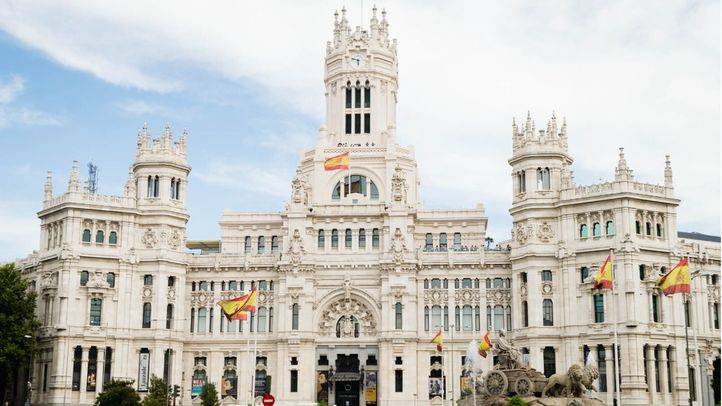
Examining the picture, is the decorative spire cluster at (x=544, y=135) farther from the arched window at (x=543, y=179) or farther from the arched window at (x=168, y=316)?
the arched window at (x=168, y=316)

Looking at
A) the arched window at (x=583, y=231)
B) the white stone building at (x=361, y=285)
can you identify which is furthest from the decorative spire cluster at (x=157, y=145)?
the arched window at (x=583, y=231)

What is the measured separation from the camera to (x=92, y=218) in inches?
3937

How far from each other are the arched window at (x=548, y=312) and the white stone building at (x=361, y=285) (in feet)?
0.47

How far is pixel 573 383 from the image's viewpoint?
66812 mm

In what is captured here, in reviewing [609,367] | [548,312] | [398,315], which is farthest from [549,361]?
[398,315]

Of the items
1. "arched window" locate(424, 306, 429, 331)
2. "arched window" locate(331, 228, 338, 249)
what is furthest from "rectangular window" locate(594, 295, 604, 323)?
"arched window" locate(331, 228, 338, 249)

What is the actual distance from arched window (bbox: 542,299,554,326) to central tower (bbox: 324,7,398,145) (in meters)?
27.8

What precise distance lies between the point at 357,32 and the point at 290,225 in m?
27.1

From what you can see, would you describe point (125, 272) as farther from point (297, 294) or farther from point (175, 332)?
point (297, 294)

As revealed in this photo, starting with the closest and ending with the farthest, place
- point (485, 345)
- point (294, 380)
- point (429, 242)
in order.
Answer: point (485, 345)
point (294, 380)
point (429, 242)

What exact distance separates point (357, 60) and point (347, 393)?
1557 inches

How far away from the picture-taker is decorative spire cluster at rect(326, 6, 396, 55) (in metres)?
115

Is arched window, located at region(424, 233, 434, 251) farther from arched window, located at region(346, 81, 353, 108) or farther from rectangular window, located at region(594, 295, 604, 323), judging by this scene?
rectangular window, located at region(594, 295, 604, 323)

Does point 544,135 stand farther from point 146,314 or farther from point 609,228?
point 146,314
